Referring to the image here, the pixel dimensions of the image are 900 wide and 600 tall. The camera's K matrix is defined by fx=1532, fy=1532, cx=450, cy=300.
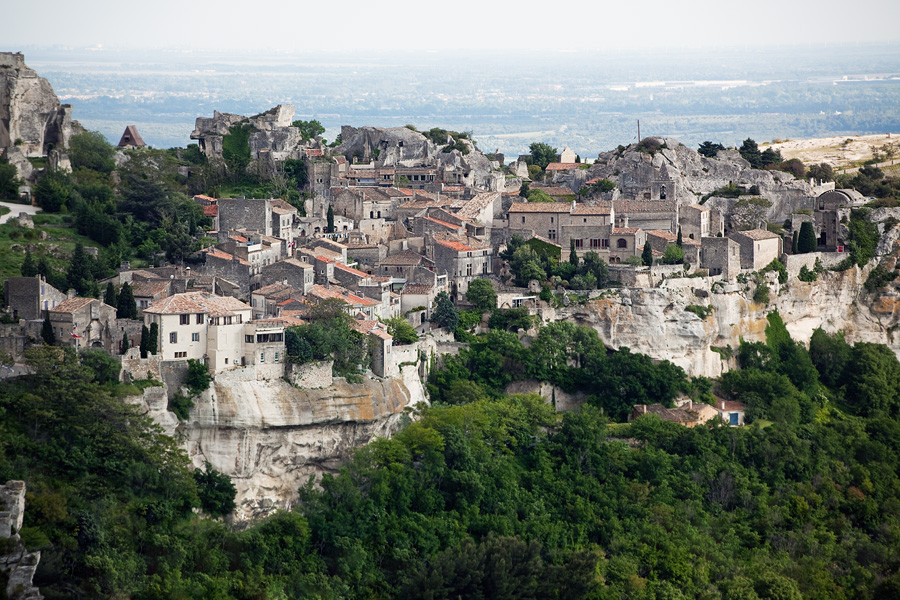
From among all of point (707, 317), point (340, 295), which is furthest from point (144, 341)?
point (707, 317)

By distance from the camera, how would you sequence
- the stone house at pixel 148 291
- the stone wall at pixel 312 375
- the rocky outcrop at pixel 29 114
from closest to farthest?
the stone wall at pixel 312 375 → the stone house at pixel 148 291 → the rocky outcrop at pixel 29 114

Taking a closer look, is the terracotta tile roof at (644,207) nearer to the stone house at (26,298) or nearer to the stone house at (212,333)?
the stone house at (212,333)

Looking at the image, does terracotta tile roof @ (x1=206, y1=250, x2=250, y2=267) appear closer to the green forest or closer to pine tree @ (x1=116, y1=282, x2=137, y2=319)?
pine tree @ (x1=116, y1=282, x2=137, y2=319)

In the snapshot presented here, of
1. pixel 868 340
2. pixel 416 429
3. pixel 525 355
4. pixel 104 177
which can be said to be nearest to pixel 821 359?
pixel 868 340

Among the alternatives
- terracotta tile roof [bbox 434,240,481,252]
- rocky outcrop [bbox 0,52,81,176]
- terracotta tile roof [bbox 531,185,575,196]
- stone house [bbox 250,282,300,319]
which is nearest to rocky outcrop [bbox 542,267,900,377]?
terracotta tile roof [bbox 434,240,481,252]

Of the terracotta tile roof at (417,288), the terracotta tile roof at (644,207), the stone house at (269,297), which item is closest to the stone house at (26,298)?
the stone house at (269,297)

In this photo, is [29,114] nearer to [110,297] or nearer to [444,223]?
[444,223]
